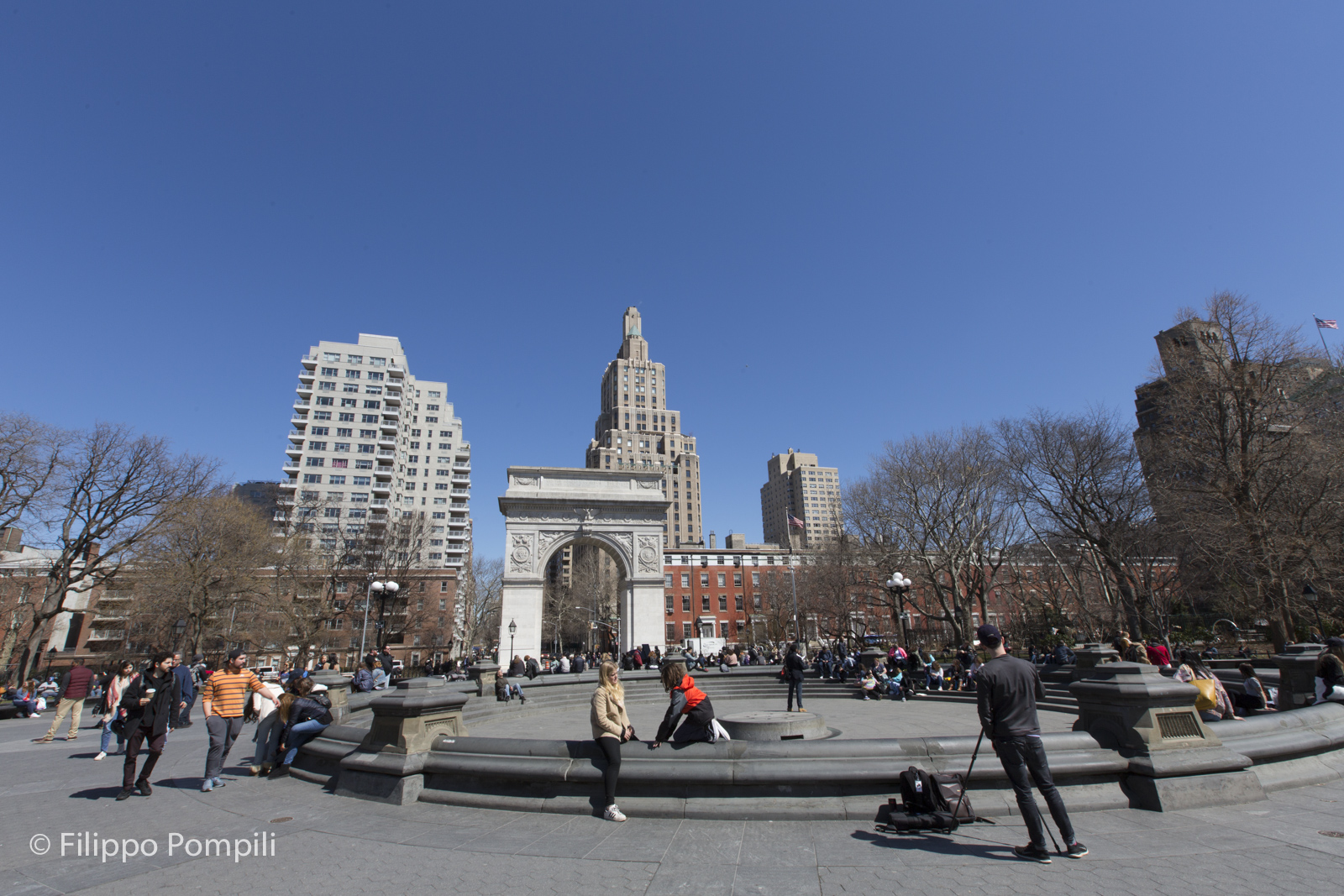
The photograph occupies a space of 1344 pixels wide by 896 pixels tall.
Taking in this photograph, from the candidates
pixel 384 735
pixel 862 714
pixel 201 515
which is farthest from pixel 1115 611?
pixel 201 515

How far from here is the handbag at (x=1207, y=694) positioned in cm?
821

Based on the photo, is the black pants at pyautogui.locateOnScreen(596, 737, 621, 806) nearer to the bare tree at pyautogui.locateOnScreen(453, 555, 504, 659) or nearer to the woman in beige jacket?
the woman in beige jacket

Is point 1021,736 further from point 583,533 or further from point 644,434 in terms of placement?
point 644,434

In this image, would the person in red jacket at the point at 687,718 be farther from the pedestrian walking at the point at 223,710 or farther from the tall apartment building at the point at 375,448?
the tall apartment building at the point at 375,448

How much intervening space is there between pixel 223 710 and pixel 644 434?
90.7 meters

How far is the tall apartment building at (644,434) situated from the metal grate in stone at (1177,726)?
82.2 meters

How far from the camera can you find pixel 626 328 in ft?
356

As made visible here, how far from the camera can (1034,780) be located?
4.57 meters

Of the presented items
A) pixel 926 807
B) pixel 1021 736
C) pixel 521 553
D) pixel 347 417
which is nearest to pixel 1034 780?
pixel 1021 736

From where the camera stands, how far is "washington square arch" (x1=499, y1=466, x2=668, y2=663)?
28.8m

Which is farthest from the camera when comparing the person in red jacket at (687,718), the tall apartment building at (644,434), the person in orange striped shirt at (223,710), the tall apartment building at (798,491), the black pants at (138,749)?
the tall apartment building at (798,491)

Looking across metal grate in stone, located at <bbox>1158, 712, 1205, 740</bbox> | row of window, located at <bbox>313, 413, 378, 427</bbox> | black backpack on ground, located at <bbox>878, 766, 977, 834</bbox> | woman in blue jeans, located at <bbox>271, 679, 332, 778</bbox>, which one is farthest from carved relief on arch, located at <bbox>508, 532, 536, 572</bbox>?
row of window, located at <bbox>313, 413, 378, 427</bbox>

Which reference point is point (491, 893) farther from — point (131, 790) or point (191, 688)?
point (191, 688)

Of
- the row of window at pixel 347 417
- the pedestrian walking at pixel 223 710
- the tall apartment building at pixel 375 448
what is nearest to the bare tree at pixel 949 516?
the pedestrian walking at pixel 223 710
